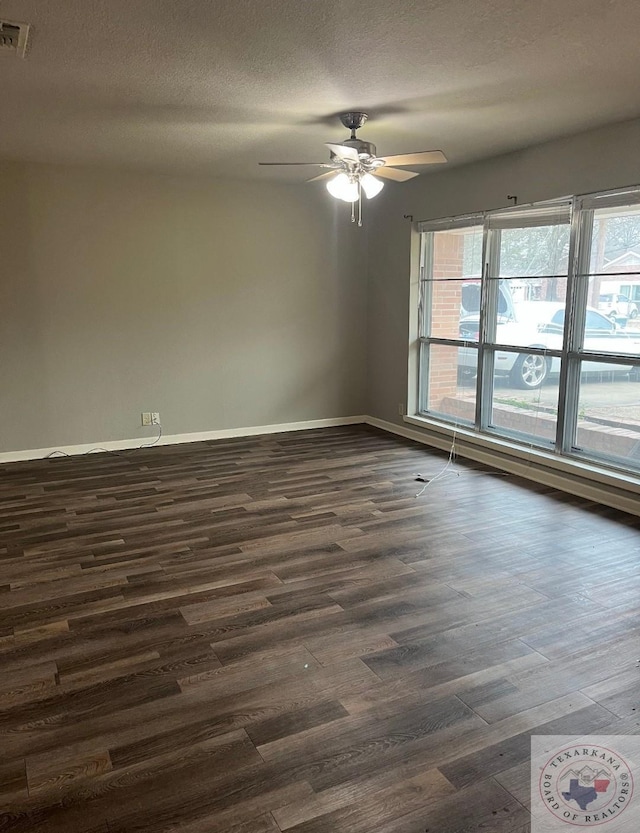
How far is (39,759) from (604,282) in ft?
14.0

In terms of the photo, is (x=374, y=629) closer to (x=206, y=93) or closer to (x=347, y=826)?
(x=347, y=826)

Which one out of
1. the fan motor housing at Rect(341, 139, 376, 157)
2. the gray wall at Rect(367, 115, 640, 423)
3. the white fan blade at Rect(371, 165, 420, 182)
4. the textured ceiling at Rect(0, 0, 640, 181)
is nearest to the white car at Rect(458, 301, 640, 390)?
the gray wall at Rect(367, 115, 640, 423)

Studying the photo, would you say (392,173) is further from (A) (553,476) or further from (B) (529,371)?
(A) (553,476)

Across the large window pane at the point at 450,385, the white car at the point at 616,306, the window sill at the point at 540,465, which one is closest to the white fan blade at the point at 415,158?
the white car at the point at 616,306

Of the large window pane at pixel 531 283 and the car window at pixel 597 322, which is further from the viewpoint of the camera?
the large window pane at pixel 531 283

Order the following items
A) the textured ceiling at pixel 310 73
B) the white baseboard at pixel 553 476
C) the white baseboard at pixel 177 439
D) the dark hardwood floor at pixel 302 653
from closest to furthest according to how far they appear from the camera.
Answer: the dark hardwood floor at pixel 302 653 → the textured ceiling at pixel 310 73 → the white baseboard at pixel 553 476 → the white baseboard at pixel 177 439

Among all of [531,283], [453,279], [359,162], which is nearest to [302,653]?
[359,162]

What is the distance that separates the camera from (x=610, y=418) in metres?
4.47

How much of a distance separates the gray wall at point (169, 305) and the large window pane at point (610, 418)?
290cm

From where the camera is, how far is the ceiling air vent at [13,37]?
2570mm

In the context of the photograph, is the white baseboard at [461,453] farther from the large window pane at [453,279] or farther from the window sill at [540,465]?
the large window pane at [453,279]

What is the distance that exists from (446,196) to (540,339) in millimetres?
1638

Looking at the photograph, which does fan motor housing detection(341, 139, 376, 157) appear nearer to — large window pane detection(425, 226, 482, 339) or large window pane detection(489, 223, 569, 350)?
large window pane detection(489, 223, 569, 350)

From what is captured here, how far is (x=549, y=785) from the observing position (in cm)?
192
